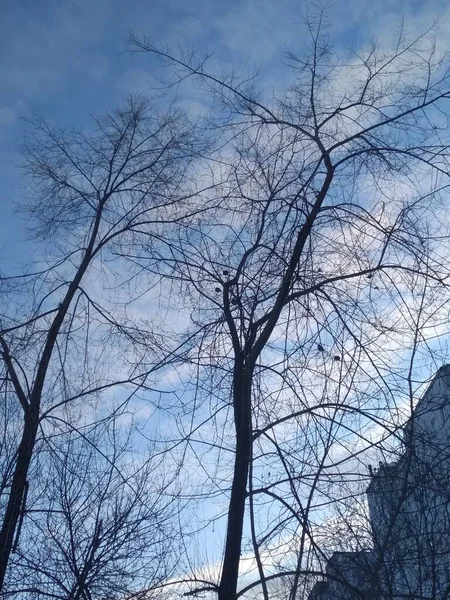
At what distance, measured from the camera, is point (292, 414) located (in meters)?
5.20

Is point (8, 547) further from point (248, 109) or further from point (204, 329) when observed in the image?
point (248, 109)

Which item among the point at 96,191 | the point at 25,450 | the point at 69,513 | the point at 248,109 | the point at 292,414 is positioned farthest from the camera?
the point at 96,191

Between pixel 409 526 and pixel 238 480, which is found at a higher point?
pixel 238 480

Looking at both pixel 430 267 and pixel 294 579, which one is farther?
pixel 430 267

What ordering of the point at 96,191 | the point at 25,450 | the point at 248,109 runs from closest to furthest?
the point at 248,109
the point at 25,450
the point at 96,191

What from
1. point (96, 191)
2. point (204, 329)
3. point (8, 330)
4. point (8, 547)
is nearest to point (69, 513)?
point (8, 547)

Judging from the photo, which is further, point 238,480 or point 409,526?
point 409,526

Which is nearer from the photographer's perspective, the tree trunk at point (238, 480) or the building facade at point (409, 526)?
the tree trunk at point (238, 480)

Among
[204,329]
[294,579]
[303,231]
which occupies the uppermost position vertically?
[303,231]

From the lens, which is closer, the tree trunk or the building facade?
the tree trunk

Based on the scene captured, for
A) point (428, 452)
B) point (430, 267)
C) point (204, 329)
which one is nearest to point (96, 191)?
point (204, 329)

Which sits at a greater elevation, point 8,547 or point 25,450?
point 25,450

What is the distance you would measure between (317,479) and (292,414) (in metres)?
0.46

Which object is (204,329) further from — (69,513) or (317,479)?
(69,513)
